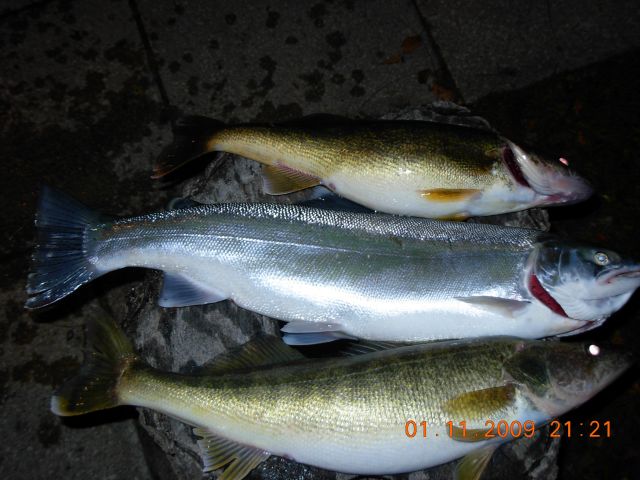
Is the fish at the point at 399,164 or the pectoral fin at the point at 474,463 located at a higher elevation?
the fish at the point at 399,164

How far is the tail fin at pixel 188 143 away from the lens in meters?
Answer: 2.54

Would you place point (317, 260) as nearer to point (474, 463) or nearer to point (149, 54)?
point (474, 463)

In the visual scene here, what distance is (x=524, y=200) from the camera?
2521 millimetres

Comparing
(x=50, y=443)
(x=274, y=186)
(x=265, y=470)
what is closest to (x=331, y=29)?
(x=274, y=186)

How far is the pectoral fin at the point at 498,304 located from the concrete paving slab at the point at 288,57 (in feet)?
6.37

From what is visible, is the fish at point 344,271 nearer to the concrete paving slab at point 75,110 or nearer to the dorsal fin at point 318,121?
the dorsal fin at point 318,121

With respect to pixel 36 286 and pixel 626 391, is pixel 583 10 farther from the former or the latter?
pixel 36 286

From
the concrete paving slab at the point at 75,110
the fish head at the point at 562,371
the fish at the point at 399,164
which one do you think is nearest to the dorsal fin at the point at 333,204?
the fish at the point at 399,164

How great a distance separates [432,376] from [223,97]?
104 inches

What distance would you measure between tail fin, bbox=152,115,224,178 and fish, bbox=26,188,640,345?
1.25 feet

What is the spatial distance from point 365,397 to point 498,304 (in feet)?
2.43

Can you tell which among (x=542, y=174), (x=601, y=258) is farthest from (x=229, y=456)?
(x=542, y=174)

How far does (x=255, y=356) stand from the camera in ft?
7.09
